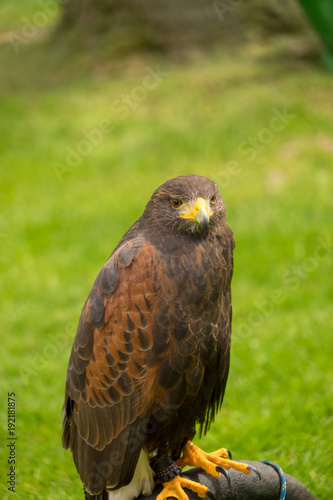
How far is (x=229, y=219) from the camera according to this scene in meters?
7.39

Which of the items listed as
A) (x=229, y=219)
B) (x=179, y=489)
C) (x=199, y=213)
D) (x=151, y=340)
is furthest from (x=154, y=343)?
(x=229, y=219)

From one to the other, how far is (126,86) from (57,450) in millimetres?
7104

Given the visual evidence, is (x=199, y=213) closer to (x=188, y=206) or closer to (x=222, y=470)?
(x=188, y=206)

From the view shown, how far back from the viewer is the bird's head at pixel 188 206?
7.73ft

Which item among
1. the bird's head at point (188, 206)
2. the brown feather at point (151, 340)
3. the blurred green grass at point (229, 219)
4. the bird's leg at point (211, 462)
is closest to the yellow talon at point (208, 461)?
the bird's leg at point (211, 462)

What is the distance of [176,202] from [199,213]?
15 cm

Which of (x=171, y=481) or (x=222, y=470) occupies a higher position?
(x=222, y=470)

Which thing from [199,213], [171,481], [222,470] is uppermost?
[199,213]

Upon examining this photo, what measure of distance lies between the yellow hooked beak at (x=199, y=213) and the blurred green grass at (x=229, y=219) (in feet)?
6.28

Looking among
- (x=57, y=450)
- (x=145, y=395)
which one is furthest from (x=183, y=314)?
(x=57, y=450)

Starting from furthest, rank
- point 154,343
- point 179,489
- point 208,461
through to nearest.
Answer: point 208,461 → point 179,489 → point 154,343

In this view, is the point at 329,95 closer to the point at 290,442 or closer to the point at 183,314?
the point at 290,442

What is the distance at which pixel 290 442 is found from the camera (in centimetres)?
402

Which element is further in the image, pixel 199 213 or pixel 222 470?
pixel 222 470
